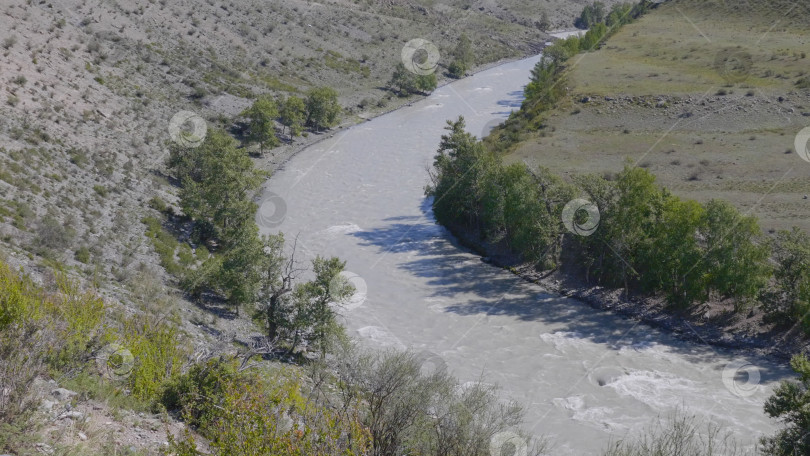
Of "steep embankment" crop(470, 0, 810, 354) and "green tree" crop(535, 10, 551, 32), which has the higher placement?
"green tree" crop(535, 10, 551, 32)

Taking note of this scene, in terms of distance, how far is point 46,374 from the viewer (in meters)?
12.8

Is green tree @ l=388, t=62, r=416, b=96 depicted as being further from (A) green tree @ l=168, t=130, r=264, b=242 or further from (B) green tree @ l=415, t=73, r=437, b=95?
(A) green tree @ l=168, t=130, r=264, b=242

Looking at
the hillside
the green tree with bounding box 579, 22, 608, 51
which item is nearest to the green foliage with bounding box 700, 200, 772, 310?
the hillside

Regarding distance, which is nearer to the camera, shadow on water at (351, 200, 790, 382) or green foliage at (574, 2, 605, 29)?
shadow on water at (351, 200, 790, 382)

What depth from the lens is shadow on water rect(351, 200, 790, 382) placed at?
29.5 m

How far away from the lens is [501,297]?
3431cm

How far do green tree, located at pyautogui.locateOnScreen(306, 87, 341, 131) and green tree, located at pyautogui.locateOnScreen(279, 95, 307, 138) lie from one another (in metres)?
2.13

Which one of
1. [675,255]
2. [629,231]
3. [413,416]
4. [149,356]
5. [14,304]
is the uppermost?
[14,304]

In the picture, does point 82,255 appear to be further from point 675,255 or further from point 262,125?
point 262,125

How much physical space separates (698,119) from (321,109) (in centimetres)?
3312

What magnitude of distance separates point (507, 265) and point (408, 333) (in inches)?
392

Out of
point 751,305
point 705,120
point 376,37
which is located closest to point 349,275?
point 751,305

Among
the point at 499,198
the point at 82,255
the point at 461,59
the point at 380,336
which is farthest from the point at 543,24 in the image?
the point at 82,255

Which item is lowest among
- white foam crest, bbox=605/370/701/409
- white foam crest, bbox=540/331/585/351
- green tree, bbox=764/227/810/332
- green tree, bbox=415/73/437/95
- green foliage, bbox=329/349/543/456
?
white foam crest, bbox=605/370/701/409
